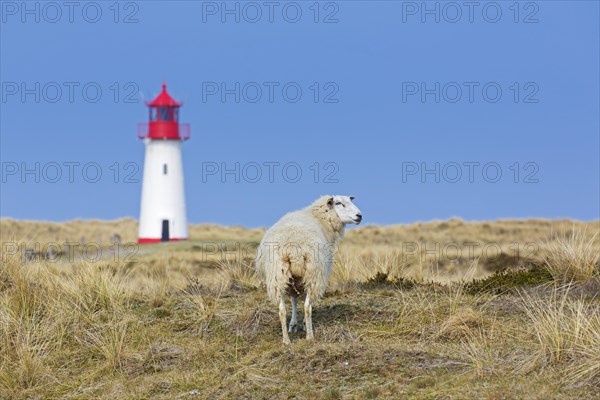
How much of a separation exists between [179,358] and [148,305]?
152 inches

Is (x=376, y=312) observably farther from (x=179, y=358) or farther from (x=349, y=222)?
(x=179, y=358)

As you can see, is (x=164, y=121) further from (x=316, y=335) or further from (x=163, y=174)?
(x=316, y=335)

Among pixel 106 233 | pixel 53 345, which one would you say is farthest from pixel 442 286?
pixel 106 233

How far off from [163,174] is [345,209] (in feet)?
111

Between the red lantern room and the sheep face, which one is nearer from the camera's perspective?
the sheep face

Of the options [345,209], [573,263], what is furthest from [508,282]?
[345,209]

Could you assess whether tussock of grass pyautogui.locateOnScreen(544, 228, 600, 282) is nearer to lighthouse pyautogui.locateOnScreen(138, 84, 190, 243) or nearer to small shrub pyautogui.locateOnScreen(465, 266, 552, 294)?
small shrub pyautogui.locateOnScreen(465, 266, 552, 294)

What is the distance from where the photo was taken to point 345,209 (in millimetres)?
12945

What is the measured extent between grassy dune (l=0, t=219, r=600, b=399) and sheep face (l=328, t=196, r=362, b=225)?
1.50 m

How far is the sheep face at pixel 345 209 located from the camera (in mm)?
12867

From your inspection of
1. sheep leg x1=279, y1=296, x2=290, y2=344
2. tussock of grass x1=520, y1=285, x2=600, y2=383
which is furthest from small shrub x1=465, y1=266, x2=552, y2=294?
tussock of grass x1=520, y1=285, x2=600, y2=383

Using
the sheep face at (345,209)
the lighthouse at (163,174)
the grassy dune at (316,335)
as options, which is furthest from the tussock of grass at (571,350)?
the lighthouse at (163,174)

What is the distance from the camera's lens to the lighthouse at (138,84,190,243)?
150 ft

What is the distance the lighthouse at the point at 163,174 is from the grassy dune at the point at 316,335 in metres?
→ 28.7
